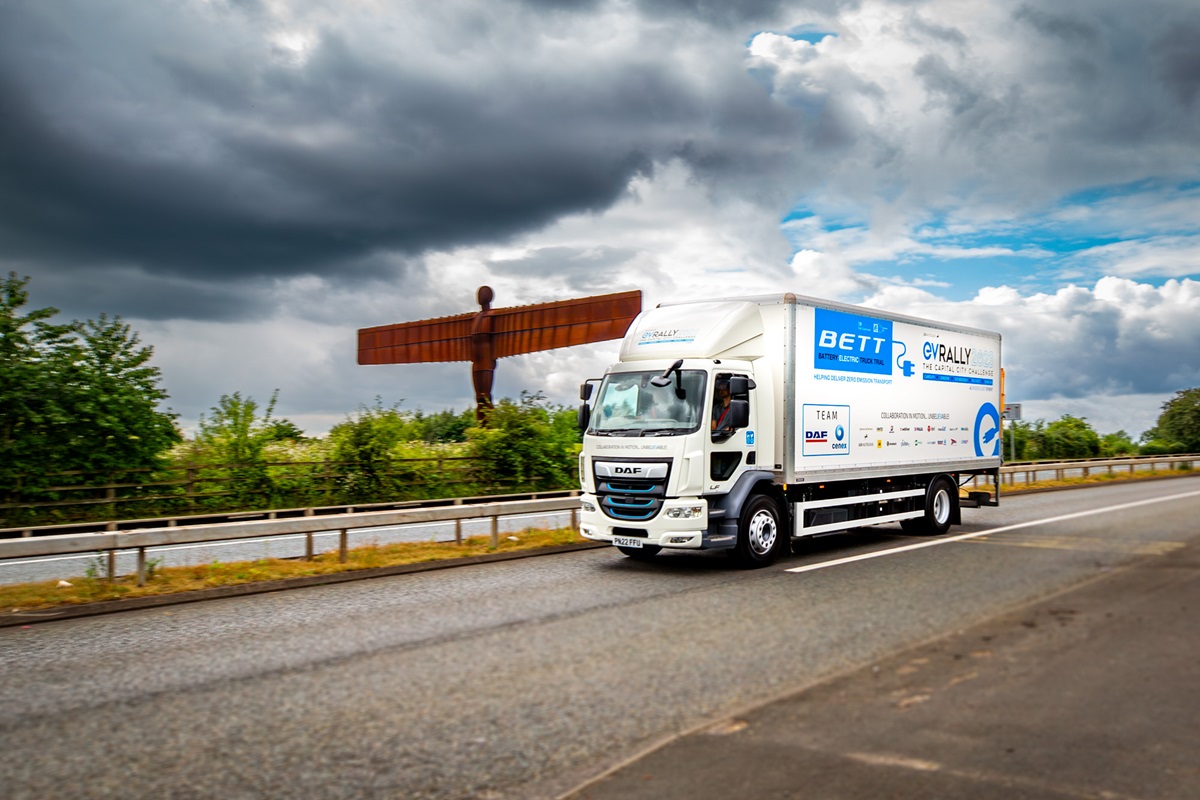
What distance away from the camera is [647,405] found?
1269 centimetres

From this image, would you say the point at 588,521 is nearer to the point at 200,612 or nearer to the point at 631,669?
the point at 200,612

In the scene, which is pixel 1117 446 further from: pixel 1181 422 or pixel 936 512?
pixel 936 512

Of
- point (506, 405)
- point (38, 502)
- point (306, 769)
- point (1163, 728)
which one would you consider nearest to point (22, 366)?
point (38, 502)

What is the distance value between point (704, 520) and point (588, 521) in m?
1.74

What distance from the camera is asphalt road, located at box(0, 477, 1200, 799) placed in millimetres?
4914

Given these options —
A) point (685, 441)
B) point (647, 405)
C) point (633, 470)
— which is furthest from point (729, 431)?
point (633, 470)

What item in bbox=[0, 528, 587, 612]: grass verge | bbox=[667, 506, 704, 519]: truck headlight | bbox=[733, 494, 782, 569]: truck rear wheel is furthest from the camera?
bbox=[733, 494, 782, 569]: truck rear wheel

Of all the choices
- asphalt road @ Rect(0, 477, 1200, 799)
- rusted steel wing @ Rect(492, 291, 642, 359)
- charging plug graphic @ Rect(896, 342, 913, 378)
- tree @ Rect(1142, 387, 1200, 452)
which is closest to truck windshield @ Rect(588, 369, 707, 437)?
asphalt road @ Rect(0, 477, 1200, 799)

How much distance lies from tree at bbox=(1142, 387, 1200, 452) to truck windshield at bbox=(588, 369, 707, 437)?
64.6m

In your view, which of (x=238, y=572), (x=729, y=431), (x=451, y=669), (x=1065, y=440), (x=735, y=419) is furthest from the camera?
(x=1065, y=440)

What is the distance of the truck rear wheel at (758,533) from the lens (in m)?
12.4

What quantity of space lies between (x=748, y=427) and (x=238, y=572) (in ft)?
22.5

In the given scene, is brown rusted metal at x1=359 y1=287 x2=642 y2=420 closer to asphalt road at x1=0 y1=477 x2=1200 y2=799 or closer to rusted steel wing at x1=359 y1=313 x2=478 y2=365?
rusted steel wing at x1=359 y1=313 x2=478 y2=365

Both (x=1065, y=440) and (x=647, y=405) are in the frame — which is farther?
(x=1065, y=440)
